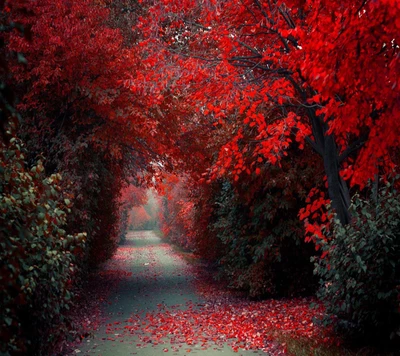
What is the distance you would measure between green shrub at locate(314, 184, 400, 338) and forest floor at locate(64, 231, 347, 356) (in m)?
0.72

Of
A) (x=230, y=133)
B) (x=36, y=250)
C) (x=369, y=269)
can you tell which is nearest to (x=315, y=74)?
(x=369, y=269)

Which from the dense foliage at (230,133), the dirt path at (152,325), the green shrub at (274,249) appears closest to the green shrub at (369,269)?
the dense foliage at (230,133)

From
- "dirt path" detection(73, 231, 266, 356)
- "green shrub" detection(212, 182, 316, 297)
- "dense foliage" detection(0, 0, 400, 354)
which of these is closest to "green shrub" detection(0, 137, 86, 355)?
"dense foliage" detection(0, 0, 400, 354)

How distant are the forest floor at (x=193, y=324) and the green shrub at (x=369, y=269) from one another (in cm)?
72

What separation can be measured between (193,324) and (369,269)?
5.39 metres

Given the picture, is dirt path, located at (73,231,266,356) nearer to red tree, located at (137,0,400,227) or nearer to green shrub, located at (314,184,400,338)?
green shrub, located at (314,184,400,338)

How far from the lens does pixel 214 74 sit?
9.87 meters

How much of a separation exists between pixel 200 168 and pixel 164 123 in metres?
2.55

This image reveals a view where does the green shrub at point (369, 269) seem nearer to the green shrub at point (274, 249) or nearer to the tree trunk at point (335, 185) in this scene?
the tree trunk at point (335, 185)

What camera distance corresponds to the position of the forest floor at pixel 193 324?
871cm

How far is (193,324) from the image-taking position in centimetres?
1125

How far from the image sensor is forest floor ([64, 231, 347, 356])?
8.71 meters

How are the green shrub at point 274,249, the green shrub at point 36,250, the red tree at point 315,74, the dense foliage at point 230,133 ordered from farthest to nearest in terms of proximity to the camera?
the green shrub at point 274,249 < the red tree at point 315,74 < the dense foliage at point 230,133 < the green shrub at point 36,250

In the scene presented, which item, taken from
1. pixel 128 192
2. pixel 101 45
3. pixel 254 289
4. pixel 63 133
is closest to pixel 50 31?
pixel 101 45
